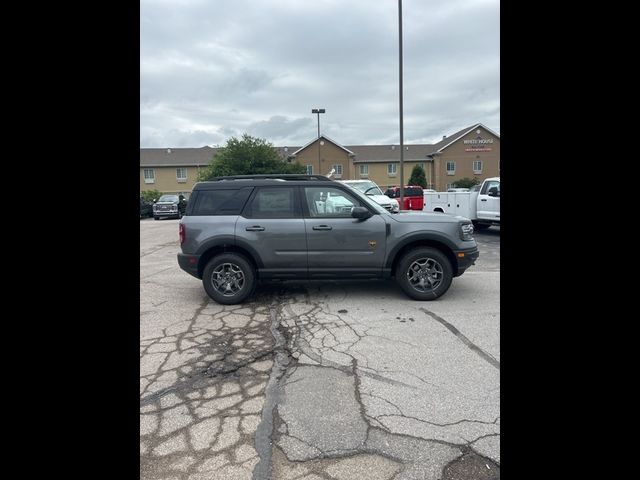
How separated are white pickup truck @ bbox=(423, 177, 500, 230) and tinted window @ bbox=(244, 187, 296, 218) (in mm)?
9049

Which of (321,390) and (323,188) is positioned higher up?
(323,188)

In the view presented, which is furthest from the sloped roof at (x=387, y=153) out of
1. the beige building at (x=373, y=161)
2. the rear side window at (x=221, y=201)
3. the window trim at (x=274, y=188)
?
the rear side window at (x=221, y=201)

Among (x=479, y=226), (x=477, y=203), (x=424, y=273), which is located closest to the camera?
(x=424, y=273)

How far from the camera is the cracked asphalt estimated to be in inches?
93.0

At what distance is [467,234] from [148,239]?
13.7 m

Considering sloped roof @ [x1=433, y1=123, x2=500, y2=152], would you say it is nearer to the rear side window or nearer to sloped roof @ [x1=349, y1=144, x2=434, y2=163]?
sloped roof @ [x1=349, y1=144, x2=434, y2=163]

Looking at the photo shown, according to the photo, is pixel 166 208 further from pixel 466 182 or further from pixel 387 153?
pixel 387 153

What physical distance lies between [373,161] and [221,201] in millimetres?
49454

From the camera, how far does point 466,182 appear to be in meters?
48.0

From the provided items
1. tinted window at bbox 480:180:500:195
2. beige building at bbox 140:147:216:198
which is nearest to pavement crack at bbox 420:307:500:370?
tinted window at bbox 480:180:500:195

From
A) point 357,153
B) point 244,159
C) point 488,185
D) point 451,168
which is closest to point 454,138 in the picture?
point 451,168
